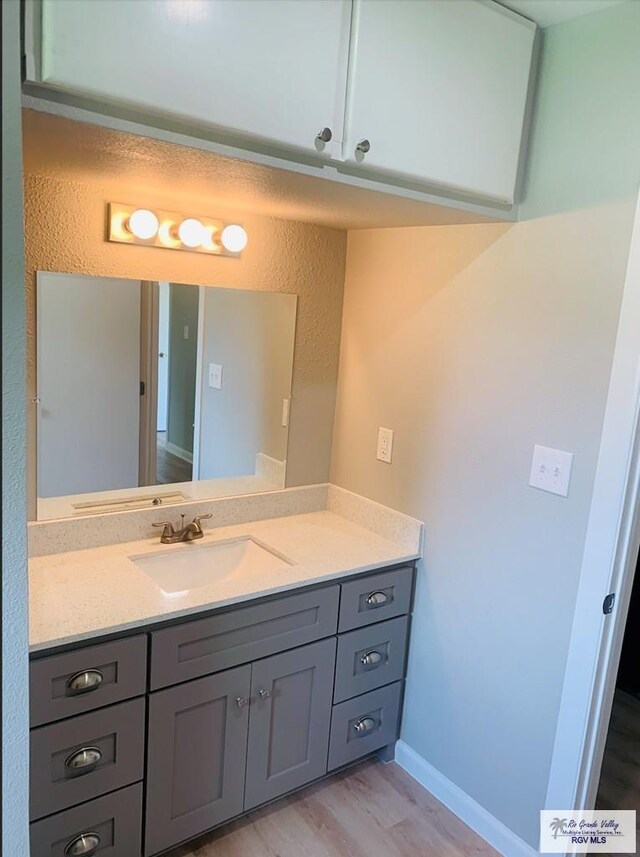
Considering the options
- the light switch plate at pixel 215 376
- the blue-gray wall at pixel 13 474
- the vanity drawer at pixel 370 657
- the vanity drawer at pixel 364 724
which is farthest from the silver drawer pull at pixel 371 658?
the blue-gray wall at pixel 13 474

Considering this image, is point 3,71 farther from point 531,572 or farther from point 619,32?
point 531,572

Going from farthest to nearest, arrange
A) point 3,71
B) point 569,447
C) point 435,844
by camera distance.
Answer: point 435,844
point 569,447
point 3,71

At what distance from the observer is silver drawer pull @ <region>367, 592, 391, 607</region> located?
2.12m

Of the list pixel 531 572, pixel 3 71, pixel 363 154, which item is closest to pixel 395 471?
pixel 531 572

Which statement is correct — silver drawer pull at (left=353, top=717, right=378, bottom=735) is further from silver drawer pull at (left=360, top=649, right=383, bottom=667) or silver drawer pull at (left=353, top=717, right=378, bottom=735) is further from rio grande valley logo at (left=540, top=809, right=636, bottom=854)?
rio grande valley logo at (left=540, top=809, right=636, bottom=854)

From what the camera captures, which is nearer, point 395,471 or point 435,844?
point 435,844

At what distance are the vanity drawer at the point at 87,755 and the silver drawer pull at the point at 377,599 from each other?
2.57 feet

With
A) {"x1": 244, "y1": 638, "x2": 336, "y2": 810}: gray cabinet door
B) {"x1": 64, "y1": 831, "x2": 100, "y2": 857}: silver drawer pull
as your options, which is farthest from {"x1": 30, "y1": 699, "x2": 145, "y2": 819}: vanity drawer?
{"x1": 244, "y1": 638, "x2": 336, "y2": 810}: gray cabinet door

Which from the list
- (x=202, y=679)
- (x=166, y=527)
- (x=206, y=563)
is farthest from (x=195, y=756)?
(x=166, y=527)

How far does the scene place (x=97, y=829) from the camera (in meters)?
1.65

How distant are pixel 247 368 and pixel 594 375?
3.95ft

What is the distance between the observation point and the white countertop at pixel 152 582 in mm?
1583

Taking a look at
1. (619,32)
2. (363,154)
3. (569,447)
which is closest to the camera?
(363,154)

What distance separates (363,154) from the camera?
4.81ft
